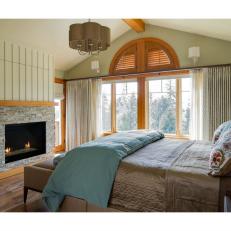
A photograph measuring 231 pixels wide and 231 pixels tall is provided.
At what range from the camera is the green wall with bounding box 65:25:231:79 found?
154 inches

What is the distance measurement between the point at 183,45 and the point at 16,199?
4077mm

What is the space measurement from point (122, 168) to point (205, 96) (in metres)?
2.79

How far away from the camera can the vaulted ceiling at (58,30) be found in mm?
3332

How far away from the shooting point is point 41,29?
3795 millimetres

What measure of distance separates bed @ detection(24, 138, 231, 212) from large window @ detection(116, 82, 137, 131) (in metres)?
2.75

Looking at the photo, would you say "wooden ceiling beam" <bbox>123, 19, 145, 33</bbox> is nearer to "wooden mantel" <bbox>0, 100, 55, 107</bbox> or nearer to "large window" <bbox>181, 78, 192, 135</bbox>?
"large window" <bbox>181, 78, 192, 135</bbox>

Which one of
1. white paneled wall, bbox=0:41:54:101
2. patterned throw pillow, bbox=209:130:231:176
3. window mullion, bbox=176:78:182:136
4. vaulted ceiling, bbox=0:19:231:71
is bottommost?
patterned throw pillow, bbox=209:130:231:176

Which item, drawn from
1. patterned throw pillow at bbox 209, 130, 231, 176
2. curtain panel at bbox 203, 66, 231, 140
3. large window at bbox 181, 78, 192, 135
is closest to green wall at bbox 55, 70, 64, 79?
large window at bbox 181, 78, 192, 135

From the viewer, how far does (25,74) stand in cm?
397

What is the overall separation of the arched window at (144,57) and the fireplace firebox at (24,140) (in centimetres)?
223

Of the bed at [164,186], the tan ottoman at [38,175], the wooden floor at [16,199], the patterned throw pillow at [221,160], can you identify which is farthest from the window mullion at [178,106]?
the wooden floor at [16,199]

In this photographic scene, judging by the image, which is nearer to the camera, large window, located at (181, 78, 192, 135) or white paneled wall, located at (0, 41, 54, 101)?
white paneled wall, located at (0, 41, 54, 101)

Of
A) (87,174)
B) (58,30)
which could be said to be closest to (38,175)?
(87,174)
